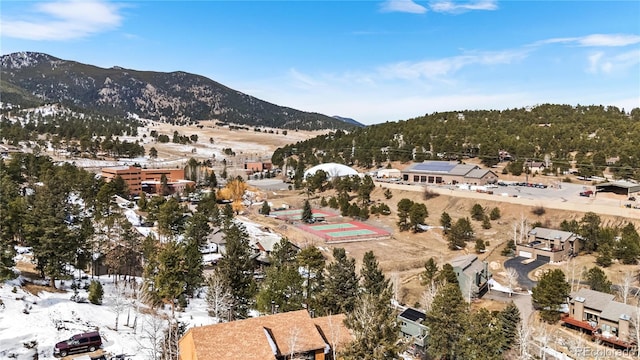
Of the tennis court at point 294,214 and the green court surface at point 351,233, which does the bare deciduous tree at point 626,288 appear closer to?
the green court surface at point 351,233

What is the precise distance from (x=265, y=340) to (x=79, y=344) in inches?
340

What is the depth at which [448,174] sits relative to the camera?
249ft

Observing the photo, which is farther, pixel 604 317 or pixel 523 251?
pixel 523 251

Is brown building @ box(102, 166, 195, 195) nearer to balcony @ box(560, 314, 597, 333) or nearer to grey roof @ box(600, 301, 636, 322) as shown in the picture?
balcony @ box(560, 314, 597, 333)

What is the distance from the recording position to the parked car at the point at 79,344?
1903 centimetres

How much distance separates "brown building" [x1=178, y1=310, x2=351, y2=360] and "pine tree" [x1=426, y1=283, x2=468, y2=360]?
510 cm

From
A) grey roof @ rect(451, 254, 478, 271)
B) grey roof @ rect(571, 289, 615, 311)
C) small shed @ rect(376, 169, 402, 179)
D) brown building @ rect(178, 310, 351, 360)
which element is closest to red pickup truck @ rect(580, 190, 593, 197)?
grey roof @ rect(451, 254, 478, 271)

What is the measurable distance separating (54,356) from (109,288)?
1292 cm

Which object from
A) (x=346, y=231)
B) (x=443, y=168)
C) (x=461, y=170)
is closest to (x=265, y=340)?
(x=346, y=231)

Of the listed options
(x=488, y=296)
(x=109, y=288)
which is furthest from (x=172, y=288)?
(x=488, y=296)

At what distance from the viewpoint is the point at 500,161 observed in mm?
89188

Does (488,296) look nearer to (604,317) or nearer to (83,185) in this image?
(604,317)

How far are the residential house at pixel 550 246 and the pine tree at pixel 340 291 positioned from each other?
25248 mm

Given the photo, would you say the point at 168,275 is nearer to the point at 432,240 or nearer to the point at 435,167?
the point at 432,240
